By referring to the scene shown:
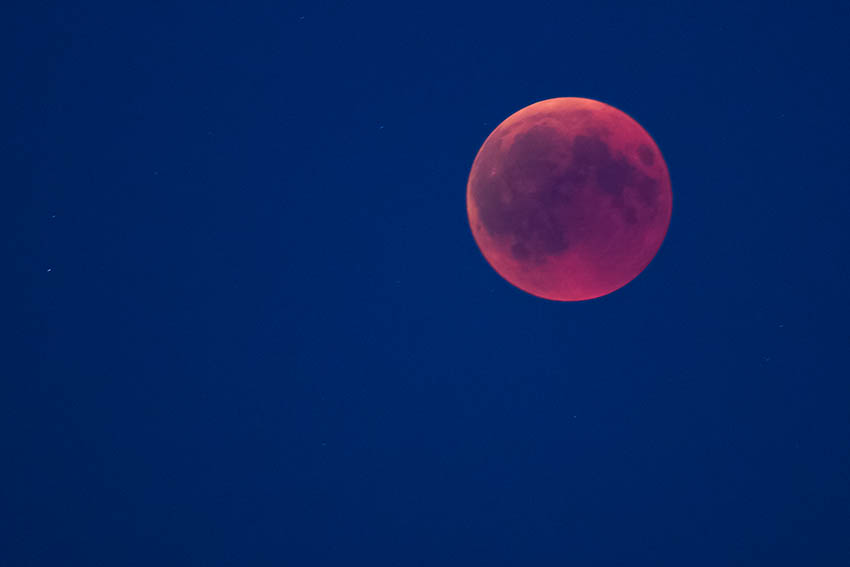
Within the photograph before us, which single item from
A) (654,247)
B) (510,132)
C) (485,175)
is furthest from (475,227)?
(654,247)

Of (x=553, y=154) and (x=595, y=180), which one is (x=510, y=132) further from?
(x=595, y=180)

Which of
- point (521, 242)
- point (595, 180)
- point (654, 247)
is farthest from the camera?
point (654, 247)

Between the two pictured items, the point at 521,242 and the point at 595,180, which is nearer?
the point at 595,180

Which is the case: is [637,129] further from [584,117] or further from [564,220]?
[564,220]

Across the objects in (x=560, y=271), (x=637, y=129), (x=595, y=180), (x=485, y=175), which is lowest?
(x=560, y=271)

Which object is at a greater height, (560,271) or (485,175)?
(485,175)

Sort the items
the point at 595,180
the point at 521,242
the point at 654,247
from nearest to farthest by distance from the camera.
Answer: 1. the point at 595,180
2. the point at 521,242
3. the point at 654,247
